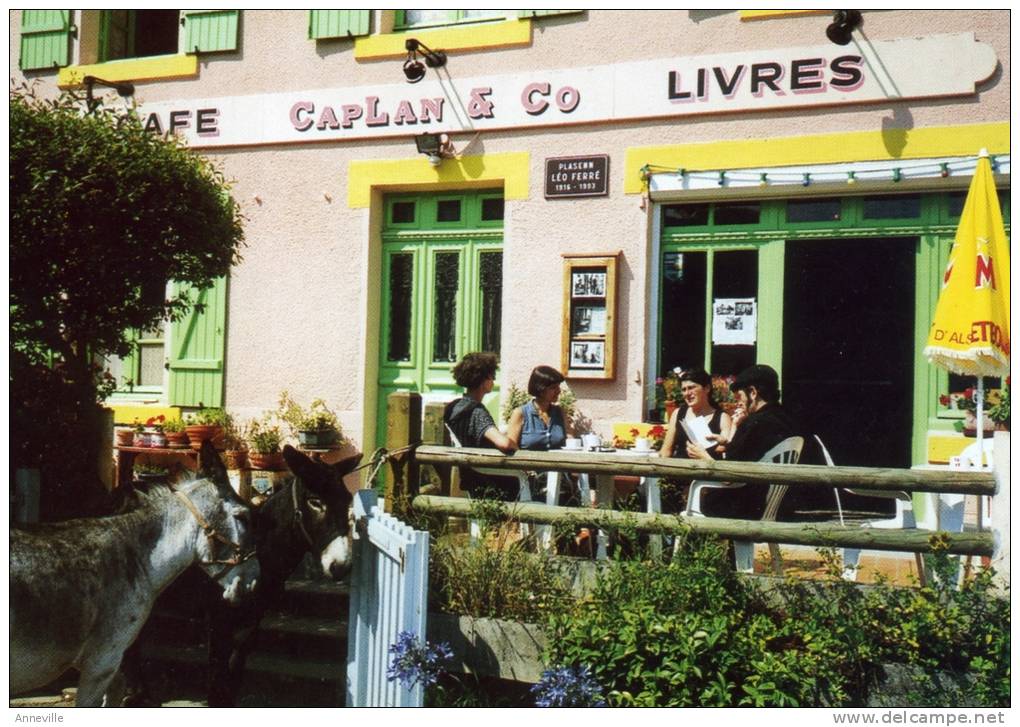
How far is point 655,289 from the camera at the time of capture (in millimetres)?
7137

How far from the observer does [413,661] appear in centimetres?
380

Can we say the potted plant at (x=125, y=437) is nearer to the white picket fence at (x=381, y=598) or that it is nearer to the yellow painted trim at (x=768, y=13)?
the white picket fence at (x=381, y=598)

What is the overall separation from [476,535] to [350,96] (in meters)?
4.64

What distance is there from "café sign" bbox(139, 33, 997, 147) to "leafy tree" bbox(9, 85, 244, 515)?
230 centimetres

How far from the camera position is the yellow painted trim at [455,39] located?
23.7 ft

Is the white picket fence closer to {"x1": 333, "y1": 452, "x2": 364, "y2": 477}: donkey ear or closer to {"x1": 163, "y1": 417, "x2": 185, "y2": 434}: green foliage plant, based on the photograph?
{"x1": 333, "y1": 452, "x2": 364, "y2": 477}: donkey ear

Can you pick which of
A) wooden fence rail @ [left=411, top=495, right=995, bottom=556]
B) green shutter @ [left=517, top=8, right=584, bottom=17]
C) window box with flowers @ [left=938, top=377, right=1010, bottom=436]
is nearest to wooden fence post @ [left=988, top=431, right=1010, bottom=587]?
wooden fence rail @ [left=411, top=495, right=995, bottom=556]

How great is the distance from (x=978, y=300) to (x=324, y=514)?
10.8 feet

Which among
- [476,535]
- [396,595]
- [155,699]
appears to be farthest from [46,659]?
[476,535]

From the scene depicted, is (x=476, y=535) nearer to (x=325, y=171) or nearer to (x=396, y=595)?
(x=396, y=595)

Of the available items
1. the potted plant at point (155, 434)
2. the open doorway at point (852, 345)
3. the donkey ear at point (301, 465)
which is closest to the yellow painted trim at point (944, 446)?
the open doorway at point (852, 345)

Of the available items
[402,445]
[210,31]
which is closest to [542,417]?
[402,445]

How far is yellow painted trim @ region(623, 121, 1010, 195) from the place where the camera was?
623 centimetres

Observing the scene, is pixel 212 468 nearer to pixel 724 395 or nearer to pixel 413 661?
pixel 413 661
